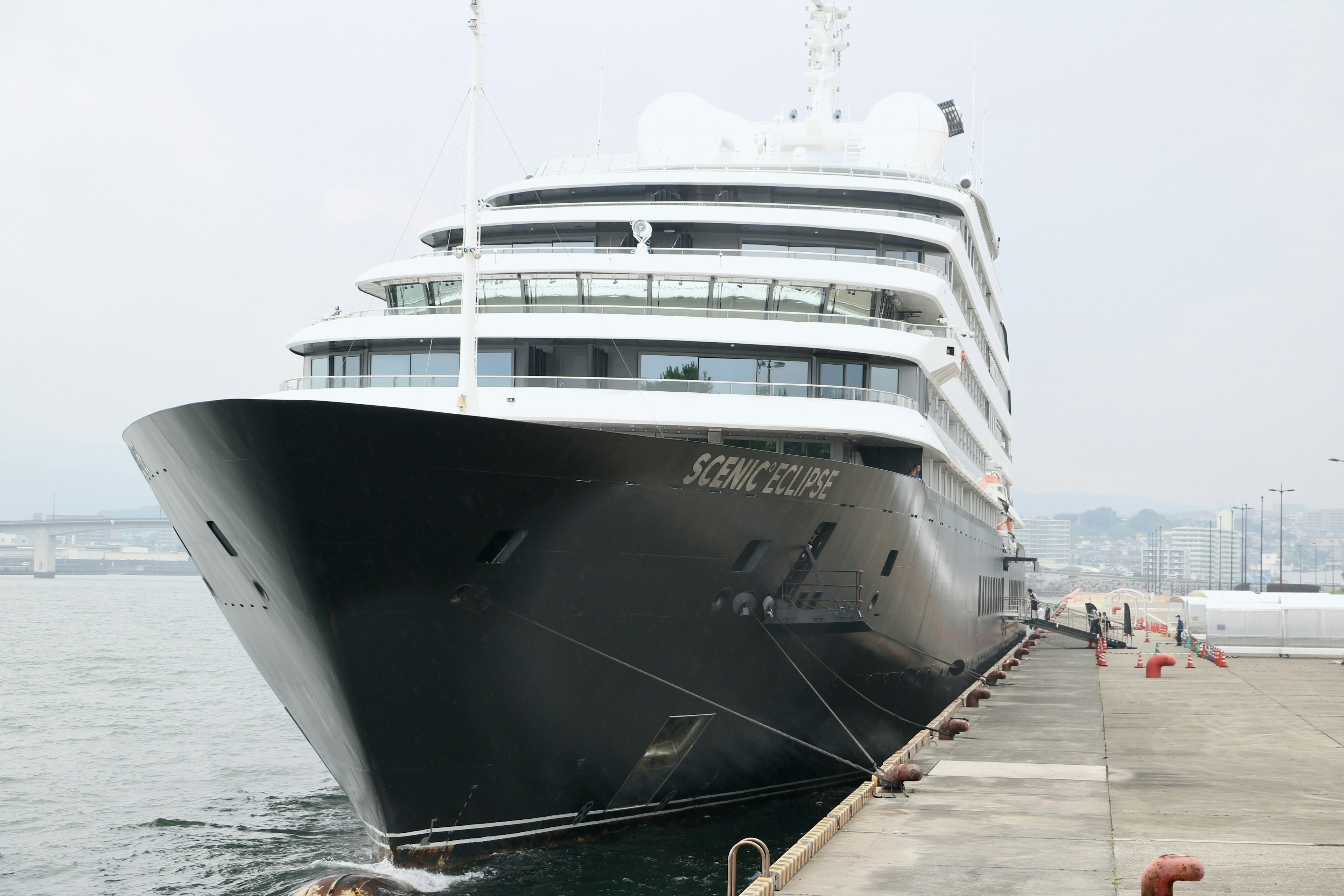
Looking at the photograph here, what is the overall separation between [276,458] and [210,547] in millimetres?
2624

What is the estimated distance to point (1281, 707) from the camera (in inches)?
885

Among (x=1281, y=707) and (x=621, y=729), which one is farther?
(x=1281, y=707)

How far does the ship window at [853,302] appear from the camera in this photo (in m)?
16.4

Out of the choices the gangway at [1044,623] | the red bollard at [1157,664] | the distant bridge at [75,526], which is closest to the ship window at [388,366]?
the red bollard at [1157,664]

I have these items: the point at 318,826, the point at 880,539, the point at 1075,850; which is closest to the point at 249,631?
the point at 318,826

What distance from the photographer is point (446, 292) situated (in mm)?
16828

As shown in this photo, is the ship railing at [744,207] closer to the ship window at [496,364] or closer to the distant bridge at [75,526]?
the ship window at [496,364]

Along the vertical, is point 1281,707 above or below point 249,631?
below

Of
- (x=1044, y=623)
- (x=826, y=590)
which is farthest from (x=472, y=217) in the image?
(x=1044, y=623)

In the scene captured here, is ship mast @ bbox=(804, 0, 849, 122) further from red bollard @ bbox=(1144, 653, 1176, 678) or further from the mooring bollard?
the mooring bollard

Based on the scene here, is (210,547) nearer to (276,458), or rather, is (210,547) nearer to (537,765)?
(276,458)

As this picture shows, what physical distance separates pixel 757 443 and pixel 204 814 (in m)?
11.3

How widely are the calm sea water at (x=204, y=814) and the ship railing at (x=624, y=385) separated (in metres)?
5.17

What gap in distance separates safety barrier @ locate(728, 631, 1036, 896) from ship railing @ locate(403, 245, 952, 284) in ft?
22.7
